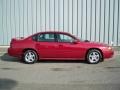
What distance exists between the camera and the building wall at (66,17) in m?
18.7

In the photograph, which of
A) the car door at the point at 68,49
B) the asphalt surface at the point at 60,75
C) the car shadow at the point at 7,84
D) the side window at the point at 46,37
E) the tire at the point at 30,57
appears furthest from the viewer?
the side window at the point at 46,37

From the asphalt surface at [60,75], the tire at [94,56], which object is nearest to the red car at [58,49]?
the tire at [94,56]

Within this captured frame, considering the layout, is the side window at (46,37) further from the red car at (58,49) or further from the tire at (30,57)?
the tire at (30,57)

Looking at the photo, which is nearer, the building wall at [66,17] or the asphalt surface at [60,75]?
the asphalt surface at [60,75]

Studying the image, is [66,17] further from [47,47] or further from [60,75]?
→ [60,75]

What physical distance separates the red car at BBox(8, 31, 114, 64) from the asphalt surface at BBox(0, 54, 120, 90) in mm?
345

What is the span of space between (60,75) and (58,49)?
3.01 metres

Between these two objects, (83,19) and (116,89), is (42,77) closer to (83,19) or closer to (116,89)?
(116,89)

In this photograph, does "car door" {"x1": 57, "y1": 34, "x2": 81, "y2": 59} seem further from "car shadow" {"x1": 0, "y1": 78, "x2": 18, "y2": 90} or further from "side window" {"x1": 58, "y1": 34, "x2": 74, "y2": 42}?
"car shadow" {"x1": 0, "y1": 78, "x2": 18, "y2": 90}

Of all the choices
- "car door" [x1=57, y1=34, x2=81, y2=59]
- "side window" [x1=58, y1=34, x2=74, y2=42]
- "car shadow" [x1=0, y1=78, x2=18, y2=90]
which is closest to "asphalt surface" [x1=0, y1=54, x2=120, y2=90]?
"car shadow" [x1=0, y1=78, x2=18, y2=90]

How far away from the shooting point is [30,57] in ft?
49.8

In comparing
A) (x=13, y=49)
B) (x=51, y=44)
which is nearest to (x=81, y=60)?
(x=51, y=44)

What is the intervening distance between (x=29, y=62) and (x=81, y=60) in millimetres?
2411

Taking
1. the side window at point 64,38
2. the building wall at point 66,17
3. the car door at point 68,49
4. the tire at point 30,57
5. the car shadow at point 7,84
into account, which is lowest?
the car shadow at point 7,84
